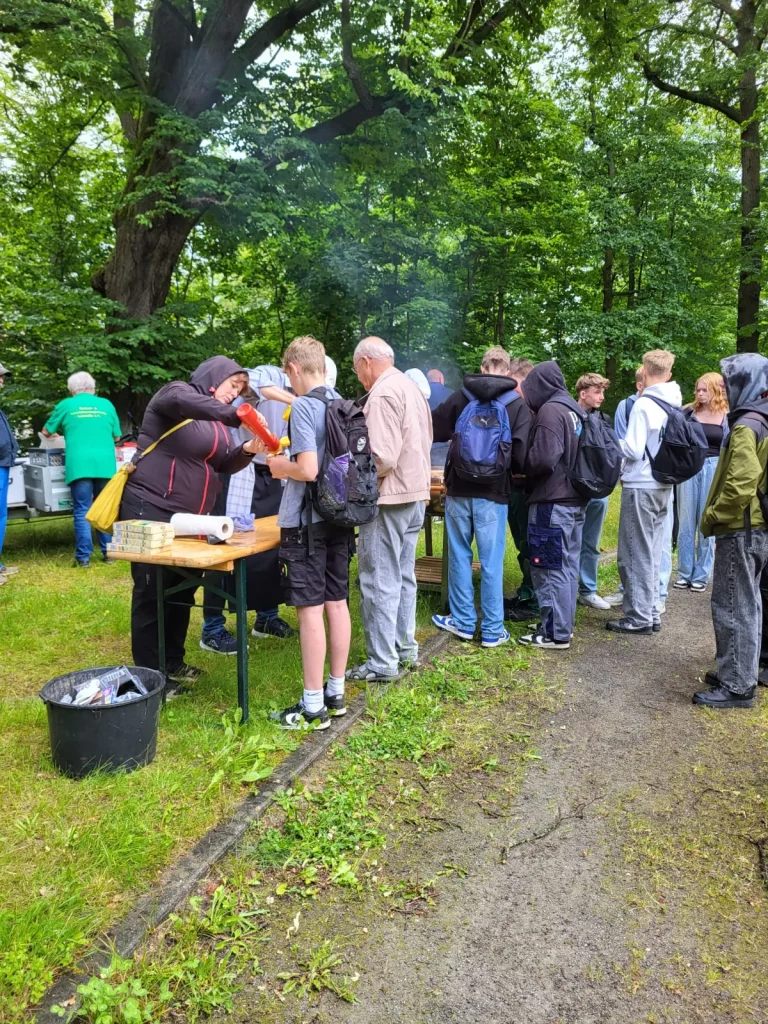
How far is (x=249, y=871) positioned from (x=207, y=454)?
6.97 feet

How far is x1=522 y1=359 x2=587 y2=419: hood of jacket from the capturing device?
5.02m

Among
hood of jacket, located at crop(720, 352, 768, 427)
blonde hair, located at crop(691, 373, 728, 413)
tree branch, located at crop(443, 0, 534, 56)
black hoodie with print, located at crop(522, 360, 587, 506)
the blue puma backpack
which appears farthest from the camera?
tree branch, located at crop(443, 0, 534, 56)

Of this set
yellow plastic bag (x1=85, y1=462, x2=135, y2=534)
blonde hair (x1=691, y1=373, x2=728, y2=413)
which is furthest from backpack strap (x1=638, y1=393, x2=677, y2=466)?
yellow plastic bag (x1=85, y1=462, x2=135, y2=534)

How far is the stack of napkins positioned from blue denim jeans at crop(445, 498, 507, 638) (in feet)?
7.36

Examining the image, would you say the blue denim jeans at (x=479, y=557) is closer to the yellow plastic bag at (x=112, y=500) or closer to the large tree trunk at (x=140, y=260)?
A: the yellow plastic bag at (x=112, y=500)

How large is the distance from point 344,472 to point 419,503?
1.00 metres

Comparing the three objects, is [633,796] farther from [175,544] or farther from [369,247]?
[369,247]

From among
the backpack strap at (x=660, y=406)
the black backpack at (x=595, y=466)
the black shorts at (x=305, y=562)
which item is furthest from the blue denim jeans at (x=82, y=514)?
the backpack strap at (x=660, y=406)

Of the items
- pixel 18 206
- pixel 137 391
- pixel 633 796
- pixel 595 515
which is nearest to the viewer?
pixel 633 796

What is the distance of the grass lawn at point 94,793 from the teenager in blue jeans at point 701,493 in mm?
3018

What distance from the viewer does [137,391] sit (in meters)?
9.29

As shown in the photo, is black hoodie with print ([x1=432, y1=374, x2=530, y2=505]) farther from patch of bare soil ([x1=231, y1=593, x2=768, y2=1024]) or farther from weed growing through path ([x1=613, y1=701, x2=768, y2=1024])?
weed growing through path ([x1=613, y1=701, x2=768, y2=1024])

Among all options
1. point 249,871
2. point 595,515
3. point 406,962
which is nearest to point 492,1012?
point 406,962

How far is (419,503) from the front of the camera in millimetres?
4336
